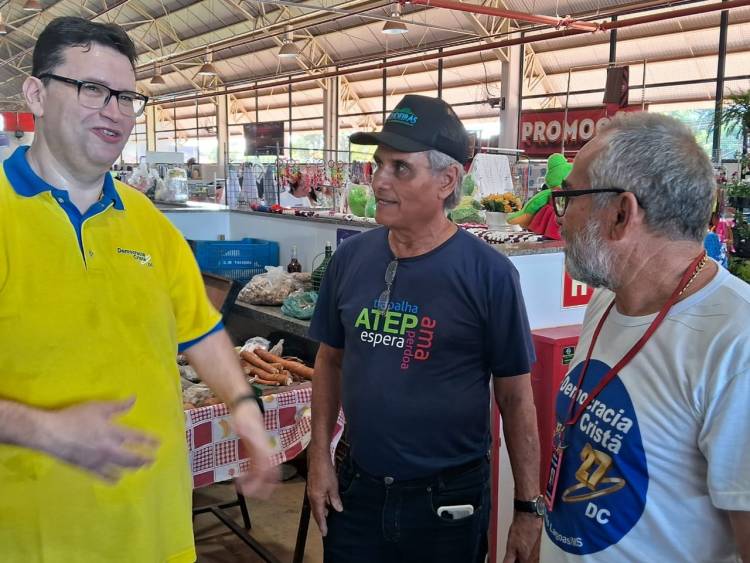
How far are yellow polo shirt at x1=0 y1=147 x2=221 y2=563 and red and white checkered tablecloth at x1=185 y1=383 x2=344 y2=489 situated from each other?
1157 mm

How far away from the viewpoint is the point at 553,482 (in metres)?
1.42

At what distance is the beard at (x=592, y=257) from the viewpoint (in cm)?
133

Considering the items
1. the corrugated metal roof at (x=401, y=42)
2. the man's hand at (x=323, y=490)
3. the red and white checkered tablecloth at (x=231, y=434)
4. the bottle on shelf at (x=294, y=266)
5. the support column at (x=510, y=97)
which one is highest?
the corrugated metal roof at (x=401, y=42)

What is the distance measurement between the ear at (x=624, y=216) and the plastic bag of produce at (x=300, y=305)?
7.45 feet

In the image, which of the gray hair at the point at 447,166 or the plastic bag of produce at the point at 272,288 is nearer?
the gray hair at the point at 447,166

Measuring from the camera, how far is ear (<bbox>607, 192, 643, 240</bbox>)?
50.1 inches

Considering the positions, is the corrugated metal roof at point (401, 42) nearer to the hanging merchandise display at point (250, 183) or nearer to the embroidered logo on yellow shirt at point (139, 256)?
the hanging merchandise display at point (250, 183)

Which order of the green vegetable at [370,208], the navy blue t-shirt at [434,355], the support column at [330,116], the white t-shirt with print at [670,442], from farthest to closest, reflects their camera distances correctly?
the support column at [330,116], the green vegetable at [370,208], the navy blue t-shirt at [434,355], the white t-shirt with print at [670,442]

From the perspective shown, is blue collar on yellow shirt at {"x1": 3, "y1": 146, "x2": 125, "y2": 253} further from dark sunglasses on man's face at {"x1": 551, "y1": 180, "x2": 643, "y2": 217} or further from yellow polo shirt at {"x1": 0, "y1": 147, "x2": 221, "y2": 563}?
dark sunglasses on man's face at {"x1": 551, "y1": 180, "x2": 643, "y2": 217}

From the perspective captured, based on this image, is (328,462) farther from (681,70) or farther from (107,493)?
(681,70)

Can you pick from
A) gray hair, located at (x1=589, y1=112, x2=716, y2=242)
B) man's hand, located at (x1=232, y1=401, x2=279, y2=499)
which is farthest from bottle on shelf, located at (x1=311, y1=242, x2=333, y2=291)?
gray hair, located at (x1=589, y1=112, x2=716, y2=242)

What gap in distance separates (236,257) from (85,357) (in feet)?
10.6

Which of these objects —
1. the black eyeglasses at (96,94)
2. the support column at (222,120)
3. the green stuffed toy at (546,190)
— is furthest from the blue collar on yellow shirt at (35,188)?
the support column at (222,120)

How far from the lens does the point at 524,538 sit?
1.90 m
